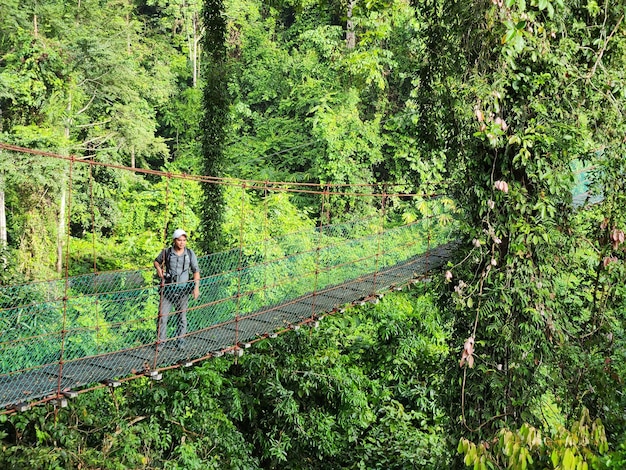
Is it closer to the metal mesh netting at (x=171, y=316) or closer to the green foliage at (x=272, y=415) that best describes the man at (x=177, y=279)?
the metal mesh netting at (x=171, y=316)

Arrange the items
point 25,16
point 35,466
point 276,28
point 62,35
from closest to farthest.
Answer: point 35,466 → point 25,16 → point 62,35 → point 276,28

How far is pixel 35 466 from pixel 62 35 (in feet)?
19.3

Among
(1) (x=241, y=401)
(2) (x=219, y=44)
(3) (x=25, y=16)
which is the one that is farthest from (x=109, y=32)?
(1) (x=241, y=401)

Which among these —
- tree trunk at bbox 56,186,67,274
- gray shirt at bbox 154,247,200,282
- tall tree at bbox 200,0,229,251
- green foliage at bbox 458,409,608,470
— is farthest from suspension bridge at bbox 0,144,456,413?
green foliage at bbox 458,409,608,470

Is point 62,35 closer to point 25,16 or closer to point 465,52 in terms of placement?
point 25,16

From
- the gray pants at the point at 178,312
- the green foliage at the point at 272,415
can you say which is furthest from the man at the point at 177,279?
A: the green foliage at the point at 272,415

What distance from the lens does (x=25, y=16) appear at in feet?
23.8

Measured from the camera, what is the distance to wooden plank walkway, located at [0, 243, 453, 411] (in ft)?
8.30

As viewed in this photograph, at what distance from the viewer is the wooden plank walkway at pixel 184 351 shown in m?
2.53

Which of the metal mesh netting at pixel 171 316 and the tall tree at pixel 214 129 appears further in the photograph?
the tall tree at pixel 214 129

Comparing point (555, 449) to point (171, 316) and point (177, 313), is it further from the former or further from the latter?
point (171, 316)

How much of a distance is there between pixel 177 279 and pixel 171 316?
380 millimetres

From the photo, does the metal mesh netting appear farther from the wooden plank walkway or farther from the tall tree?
the tall tree

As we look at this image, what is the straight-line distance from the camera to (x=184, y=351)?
3037mm
